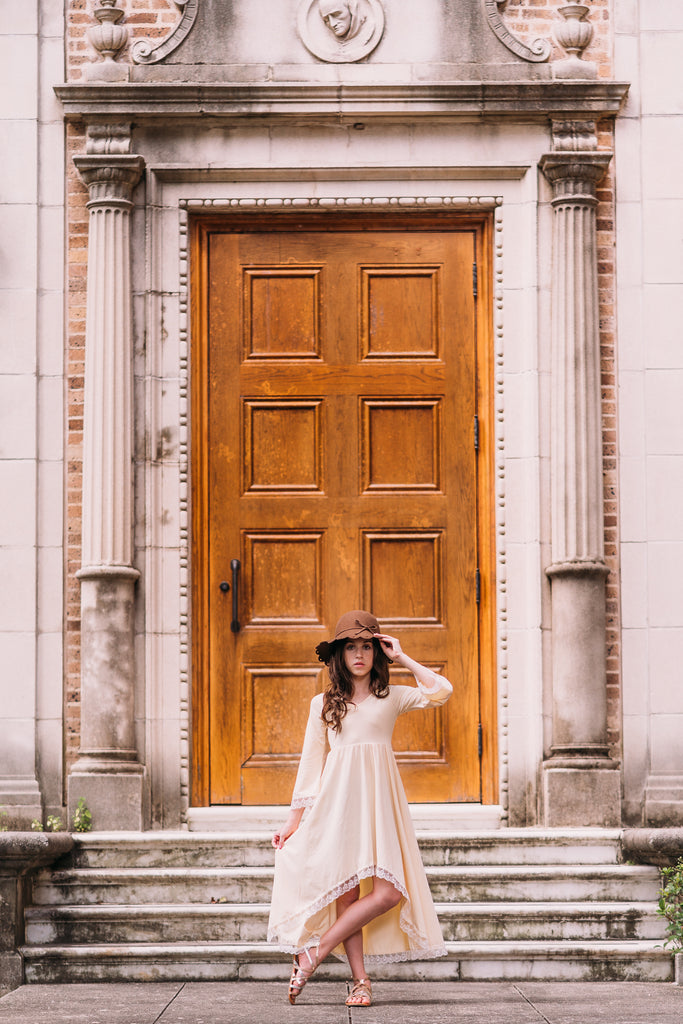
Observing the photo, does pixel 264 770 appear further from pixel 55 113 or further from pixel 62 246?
pixel 55 113

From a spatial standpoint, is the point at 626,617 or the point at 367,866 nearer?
the point at 367,866

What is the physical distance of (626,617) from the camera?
7941mm

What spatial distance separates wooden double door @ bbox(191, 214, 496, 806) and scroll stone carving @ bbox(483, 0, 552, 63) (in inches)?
37.6

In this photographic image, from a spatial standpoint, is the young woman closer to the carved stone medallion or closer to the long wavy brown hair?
the long wavy brown hair

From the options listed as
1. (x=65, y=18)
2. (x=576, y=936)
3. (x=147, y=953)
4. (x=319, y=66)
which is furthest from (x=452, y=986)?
(x=65, y=18)

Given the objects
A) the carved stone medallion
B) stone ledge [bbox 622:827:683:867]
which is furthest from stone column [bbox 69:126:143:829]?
stone ledge [bbox 622:827:683:867]

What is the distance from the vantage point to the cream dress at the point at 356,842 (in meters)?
6.14

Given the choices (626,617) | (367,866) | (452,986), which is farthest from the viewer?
(626,617)

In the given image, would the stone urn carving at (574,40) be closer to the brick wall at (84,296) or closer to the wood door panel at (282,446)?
the brick wall at (84,296)

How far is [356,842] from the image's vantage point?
20.2 ft

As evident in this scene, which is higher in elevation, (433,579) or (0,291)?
(0,291)

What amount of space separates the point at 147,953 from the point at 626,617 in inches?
118

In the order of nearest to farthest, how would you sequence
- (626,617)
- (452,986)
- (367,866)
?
(367,866)
(452,986)
(626,617)

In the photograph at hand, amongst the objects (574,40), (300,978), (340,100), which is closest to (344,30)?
(340,100)
